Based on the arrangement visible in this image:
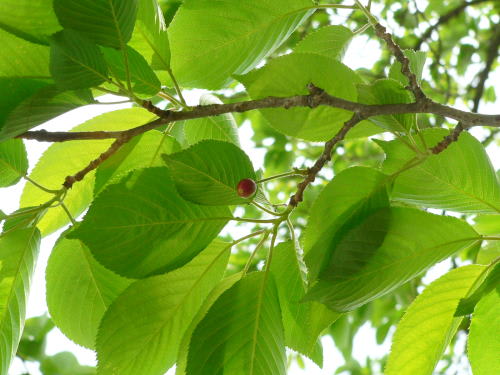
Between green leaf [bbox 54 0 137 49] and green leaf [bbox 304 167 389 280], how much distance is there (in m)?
0.38

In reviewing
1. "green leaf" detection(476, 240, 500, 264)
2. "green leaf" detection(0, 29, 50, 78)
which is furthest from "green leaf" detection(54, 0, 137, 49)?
"green leaf" detection(476, 240, 500, 264)

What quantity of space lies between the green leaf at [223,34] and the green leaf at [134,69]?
0.13 metres

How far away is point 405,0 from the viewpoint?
12.8ft

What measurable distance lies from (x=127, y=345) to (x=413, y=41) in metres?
3.57

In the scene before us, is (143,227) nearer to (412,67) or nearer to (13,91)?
(13,91)

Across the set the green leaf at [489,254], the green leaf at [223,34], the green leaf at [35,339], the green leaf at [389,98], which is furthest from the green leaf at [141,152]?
the green leaf at [35,339]

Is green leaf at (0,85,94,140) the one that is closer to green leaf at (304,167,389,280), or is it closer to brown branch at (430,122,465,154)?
green leaf at (304,167,389,280)

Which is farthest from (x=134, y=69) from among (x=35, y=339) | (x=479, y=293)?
(x=35, y=339)

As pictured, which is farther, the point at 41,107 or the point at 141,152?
the point at 141,152

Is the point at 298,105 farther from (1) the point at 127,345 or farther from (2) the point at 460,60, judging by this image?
(2) the point at 460,60

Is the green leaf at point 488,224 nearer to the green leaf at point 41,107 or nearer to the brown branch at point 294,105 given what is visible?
the brown branch at point 294,105

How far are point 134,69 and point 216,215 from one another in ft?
0.86

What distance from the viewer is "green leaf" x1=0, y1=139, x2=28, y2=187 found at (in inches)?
40.3

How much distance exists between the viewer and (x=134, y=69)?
0.88m
